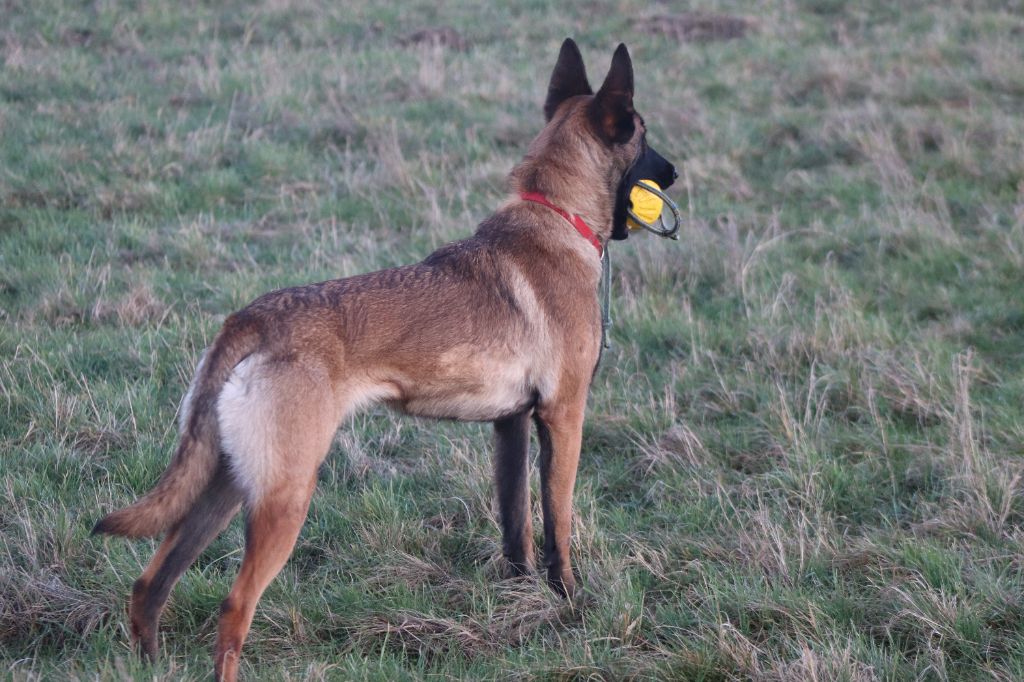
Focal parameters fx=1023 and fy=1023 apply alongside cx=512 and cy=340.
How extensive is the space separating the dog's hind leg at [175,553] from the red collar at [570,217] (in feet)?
5.20

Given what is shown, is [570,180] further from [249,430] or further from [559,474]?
[249,430]

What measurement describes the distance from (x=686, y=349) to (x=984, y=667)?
9.14 feet

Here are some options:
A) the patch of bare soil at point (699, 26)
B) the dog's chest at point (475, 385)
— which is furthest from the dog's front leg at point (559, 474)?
the patch of bare soil at point (699, 26)

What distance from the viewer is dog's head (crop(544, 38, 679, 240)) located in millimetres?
4012

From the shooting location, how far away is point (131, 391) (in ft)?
16.0

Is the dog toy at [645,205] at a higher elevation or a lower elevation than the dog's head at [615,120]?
lower

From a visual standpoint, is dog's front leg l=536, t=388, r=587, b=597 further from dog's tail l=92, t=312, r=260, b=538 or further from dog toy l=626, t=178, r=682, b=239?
dog's tail l=92, t=312, r=260, b=538

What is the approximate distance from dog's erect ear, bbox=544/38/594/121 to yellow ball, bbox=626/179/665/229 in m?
0.49

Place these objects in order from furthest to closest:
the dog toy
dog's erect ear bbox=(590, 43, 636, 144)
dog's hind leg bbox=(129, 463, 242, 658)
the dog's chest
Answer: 1. the dog toy
2. dog's erect ear bbox=(590, 43, 636, 144)
3. the dog's chest
4. dog's hind leg bbox=(129, 463, 242, 658)

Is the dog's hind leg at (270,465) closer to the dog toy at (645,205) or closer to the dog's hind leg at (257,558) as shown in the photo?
the dog's hind leg at (257,558)

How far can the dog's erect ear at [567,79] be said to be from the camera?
Result: 4.28 m

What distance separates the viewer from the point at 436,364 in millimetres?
3424

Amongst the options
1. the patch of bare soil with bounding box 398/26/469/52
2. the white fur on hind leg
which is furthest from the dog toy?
the patch of bare soil with bounding box 398/26/469/52

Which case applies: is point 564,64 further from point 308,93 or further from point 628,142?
point 308,93
